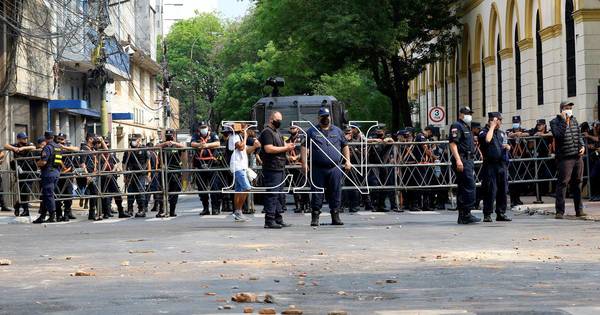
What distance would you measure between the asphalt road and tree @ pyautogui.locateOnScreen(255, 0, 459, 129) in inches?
929

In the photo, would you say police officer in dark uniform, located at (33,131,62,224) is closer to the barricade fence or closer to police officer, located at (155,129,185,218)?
the barricade fence

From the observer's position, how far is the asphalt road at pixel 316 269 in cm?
863

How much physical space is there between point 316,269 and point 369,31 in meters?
30.9

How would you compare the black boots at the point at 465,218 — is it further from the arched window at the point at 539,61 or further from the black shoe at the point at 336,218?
the arched window at the point at 539,61

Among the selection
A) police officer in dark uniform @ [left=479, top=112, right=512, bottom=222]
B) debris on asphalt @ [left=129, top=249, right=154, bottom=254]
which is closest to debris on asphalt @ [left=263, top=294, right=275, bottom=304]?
debris on asphalt @ [left=129, top=249, right=154, bottom=254]

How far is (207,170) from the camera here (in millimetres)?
23547

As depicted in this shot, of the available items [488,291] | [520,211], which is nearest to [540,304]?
[488,291]

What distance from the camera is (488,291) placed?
30.2ft

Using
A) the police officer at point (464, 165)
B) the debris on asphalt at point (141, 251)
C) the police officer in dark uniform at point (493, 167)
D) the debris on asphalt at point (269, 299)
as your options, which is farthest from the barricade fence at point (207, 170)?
the debris on asphalt at point (269, 299)

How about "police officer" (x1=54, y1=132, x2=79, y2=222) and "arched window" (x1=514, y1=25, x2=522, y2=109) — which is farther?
"arched window" (x1=514, y1=25, x2=522, y2=109)

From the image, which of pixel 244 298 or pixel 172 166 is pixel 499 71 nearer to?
pixel 172 166

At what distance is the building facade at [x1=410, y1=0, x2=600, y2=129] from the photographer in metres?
30.3

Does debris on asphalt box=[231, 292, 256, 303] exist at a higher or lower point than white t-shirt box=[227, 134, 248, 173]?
lower

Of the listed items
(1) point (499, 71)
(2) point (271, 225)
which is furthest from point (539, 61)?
(2) point (271, 225)
